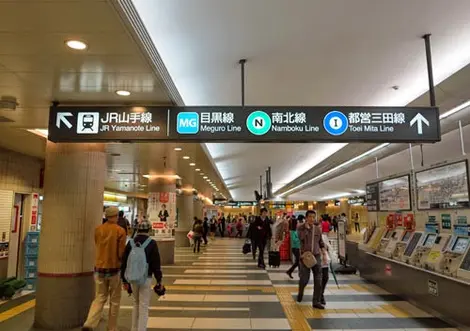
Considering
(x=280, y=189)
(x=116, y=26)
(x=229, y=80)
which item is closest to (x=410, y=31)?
(x=229, y=80)

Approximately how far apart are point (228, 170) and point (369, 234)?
813 cm

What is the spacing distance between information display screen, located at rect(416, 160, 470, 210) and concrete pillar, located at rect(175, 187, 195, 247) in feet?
44.2

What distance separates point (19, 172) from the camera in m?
8.73

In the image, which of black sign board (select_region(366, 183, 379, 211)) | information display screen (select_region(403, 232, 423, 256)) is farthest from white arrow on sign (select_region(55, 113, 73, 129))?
black sign board (select_region(366, 183, 379, 211))

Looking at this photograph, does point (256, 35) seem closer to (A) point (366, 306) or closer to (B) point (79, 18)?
(B) point (79, 18)

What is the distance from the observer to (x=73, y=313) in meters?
5.45

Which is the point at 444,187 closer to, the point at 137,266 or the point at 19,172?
the point at 137,266

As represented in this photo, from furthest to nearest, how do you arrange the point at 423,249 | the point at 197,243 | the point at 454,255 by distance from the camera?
Answer: the point at 197,243 → the point at 423,249 → the point at 454,255

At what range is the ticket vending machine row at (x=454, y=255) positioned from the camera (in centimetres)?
542

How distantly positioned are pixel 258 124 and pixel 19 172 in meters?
6.83

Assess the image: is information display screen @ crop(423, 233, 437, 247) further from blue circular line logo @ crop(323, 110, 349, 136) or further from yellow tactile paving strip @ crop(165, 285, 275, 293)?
blue circular line logo @ crop(323, 110, 349, 136)

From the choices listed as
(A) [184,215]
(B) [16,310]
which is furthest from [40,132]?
(A) [184,215]

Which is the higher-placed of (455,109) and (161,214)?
(455,109)

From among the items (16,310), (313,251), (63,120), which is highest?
(63,120)
